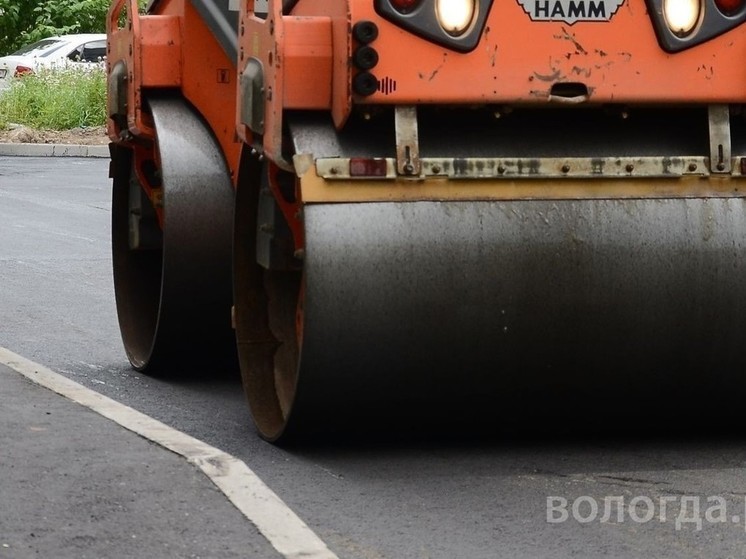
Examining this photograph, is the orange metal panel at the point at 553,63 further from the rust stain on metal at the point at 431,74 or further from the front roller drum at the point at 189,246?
the front roller drum at the point at 189,246

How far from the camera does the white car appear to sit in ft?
97.7

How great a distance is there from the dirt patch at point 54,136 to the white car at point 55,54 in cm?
481

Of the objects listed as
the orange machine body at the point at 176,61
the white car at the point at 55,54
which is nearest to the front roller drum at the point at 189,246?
the orange machine body at the point at 176,61

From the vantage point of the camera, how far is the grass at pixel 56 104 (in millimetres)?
24734

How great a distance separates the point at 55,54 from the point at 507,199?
26.7 meters

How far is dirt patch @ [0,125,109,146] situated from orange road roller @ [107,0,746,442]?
18.3m

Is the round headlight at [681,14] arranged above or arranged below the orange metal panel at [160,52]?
below

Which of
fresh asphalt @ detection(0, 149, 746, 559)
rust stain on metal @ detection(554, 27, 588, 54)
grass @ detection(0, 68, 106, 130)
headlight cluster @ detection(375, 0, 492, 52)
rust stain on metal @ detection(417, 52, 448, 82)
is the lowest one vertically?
fresh asphalt @ detection(0, 149, 746, 559)

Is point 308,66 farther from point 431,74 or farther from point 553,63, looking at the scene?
point 553,63

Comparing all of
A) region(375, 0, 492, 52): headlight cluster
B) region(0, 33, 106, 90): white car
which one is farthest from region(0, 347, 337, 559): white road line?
region(0, 33, 106, 90): white car

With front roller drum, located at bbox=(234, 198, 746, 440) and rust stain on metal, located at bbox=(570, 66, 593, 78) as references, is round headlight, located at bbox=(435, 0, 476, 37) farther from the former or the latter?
front roller drum, located at bbox=(234, 198, 746, 440)

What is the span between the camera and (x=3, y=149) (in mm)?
22656

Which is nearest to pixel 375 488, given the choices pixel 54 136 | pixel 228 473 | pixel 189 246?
pixel 228 473

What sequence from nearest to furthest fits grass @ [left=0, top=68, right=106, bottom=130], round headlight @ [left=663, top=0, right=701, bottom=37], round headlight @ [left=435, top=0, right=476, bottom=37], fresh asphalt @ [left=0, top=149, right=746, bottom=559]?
1. fresh asphalt @ [left=0, top=149, right=746, bottom=559]
2. round headlight @ [left=435, top=0, right=476, bottom=37]
3. round headlight @ [left=663, top=0, right=701, bottom=37]
4. grass @ [left=0, top=68, right=106, bottom=130]
